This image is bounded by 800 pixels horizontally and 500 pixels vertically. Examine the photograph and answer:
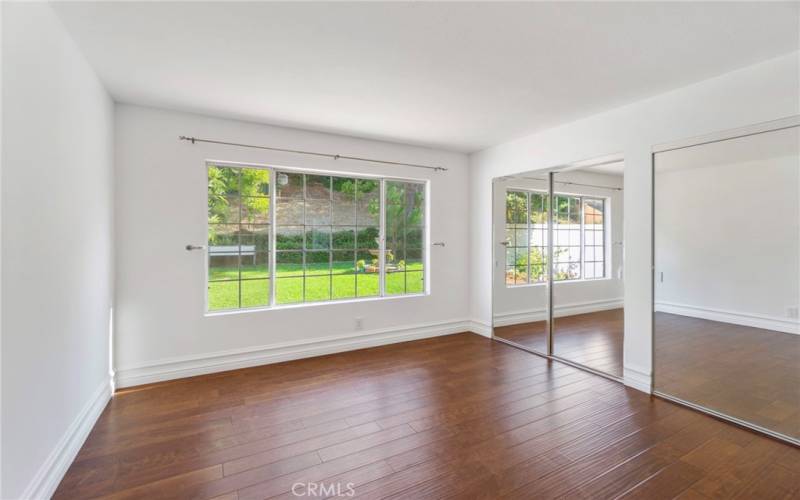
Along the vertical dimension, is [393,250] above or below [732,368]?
above

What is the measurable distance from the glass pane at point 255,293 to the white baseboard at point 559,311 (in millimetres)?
2732

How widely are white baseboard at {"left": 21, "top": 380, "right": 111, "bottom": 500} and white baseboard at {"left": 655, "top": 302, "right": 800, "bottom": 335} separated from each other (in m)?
Result: 3.96

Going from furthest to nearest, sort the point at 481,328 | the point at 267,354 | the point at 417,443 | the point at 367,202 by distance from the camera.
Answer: the point at 481,328
the point at 367,202
the point at 267,354
the point at 417,443

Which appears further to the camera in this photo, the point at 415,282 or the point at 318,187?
the point at 415,282

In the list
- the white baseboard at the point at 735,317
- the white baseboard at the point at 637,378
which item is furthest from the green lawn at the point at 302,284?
the white baseboard at the point at 735,317

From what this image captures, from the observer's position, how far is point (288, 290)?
376 centimetres

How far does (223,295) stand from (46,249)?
1.76 meters

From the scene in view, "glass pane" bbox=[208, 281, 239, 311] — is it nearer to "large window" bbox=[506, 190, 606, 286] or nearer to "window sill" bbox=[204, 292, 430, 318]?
"window sill" bbox=[204, 292, 430, 318]

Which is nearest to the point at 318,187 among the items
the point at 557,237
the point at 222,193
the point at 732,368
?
the point at 222,193

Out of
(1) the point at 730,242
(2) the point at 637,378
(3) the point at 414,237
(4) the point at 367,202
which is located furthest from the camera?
(3) the point at 414,237

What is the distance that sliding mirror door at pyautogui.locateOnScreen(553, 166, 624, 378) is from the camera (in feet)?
11.0

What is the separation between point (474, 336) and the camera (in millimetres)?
4578

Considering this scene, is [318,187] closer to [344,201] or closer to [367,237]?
[344,201]

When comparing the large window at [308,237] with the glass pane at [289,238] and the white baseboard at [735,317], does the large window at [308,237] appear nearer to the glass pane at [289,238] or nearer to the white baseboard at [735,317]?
the glass pane at [289,238]
